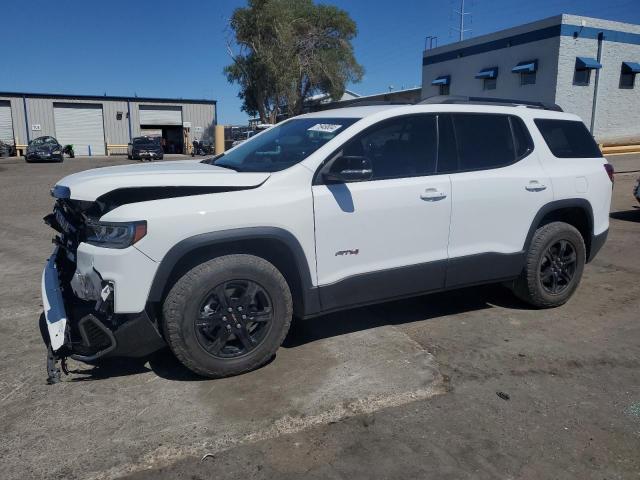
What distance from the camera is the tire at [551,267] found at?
4746 millimetres

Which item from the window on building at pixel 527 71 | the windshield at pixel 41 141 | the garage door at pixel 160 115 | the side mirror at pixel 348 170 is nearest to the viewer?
the side mirror at pixel 348 170

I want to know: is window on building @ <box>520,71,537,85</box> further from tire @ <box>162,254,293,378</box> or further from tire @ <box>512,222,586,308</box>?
tire @ <box>162,254,293,378</box>

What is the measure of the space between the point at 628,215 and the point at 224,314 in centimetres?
926

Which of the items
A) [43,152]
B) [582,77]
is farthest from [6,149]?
[582,77]

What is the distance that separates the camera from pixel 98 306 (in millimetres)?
3215

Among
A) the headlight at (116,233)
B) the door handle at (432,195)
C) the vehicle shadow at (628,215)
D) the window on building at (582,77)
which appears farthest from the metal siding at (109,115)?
the door handle at (432,195)

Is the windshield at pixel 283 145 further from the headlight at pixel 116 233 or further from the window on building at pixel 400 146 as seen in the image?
the headlight at pixel 116 233

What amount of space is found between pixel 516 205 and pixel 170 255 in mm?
2895

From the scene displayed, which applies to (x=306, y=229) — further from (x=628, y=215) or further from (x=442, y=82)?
(x=442, y=82)

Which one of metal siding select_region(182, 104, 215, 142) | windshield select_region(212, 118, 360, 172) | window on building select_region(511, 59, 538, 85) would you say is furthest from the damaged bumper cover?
metal siding select_region(182, 104, 215, 142)

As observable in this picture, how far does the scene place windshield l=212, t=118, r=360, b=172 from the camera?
12.8ft

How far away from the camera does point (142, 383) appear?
3.52 m

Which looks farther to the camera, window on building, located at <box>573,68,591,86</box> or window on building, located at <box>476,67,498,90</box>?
window on building, located at <box>476,67,498,90</box>

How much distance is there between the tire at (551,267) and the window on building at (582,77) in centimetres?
2372
